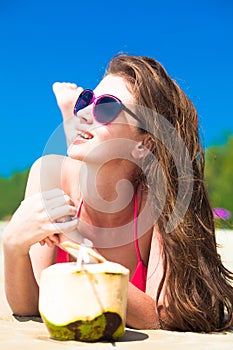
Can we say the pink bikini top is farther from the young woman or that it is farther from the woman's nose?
the woman's nose

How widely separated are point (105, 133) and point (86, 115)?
7.2 inches

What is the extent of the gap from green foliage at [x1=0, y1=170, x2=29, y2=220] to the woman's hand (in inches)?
614

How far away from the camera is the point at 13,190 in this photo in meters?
21.2

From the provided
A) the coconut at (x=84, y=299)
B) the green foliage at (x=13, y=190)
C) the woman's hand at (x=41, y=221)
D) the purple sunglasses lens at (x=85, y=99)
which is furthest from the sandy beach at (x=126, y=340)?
the green foliage at (x=13, y=190)

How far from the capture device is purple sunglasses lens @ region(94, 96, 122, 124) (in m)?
3.50

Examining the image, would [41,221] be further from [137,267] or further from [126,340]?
[137,267]

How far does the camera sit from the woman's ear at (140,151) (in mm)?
3717

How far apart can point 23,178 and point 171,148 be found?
17992 millimetres

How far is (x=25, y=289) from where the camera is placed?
3447 millimetres

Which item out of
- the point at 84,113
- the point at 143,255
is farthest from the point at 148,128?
the point at 143,255

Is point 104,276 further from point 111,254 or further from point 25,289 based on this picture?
point 111,254

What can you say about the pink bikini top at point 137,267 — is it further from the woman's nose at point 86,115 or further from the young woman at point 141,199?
the woman's nose at point 86,115

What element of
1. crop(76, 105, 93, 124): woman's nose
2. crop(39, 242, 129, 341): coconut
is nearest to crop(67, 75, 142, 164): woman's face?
crop(76, 105, 93, 124): woman's nose

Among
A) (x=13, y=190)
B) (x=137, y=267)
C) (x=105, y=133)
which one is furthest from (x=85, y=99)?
(x=13, y=190)
